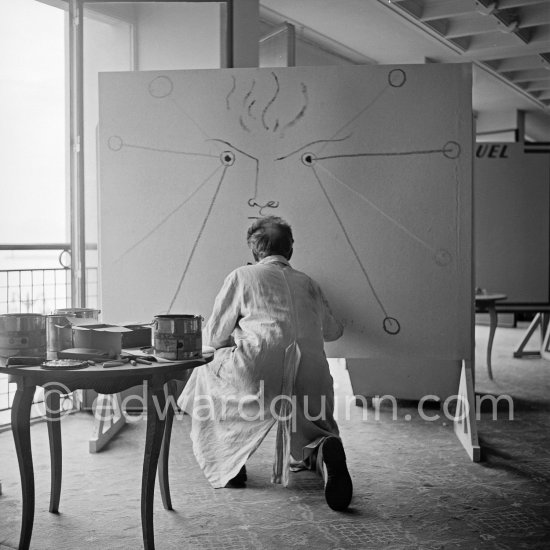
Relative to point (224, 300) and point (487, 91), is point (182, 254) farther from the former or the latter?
point (487, 91)

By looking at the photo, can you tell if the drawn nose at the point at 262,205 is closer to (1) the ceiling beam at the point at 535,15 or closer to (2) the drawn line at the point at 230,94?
(2) the drawn line at the point at 230,94

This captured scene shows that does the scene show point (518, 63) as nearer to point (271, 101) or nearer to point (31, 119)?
point (271, 101)

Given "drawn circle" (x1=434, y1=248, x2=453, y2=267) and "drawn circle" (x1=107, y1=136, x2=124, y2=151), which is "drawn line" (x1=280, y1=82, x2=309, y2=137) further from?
"drawn circle" (x1=434, y1=248, x2=453, y2=267)

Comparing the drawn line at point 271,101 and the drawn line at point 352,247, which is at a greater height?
the drawn line at point 271,101

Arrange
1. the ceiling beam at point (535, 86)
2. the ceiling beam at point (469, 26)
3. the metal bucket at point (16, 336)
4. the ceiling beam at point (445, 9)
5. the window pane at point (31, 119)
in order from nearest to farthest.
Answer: the metal bucket at point (16, 336), the window pane at point (31, 119), the ceiling beam at point (445, 9), the ceiling beam at point (469, 26), the ceiling beam at point (535, 86)

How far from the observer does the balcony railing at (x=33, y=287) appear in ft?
13.6

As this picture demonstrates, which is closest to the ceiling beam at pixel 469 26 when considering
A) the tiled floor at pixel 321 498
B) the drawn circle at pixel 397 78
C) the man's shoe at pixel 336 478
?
the drawn circle at pixel 397 78

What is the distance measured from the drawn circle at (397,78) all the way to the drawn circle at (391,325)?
1.01m

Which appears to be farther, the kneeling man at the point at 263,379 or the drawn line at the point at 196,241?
the drawn line at the point at 196,241

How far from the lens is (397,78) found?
3.08 metres

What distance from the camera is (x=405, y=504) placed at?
8.19ft

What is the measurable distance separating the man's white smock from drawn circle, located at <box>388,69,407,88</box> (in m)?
0.98

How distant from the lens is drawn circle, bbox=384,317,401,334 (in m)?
3.14

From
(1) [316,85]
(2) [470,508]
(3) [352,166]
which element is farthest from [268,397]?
(1) [316,85]
